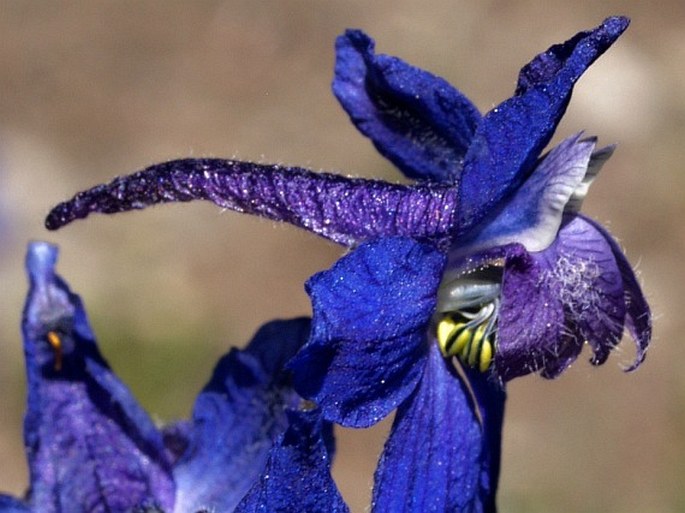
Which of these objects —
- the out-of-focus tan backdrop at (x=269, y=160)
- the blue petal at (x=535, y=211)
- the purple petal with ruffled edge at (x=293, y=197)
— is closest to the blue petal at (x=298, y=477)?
the purple petal with ruffled edge at (x=293, y=197)

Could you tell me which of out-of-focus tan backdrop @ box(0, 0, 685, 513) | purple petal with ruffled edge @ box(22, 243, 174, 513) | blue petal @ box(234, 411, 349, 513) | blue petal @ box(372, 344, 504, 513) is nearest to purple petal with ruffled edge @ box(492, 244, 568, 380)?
blue petal @ box(372, 344, 504, 513)

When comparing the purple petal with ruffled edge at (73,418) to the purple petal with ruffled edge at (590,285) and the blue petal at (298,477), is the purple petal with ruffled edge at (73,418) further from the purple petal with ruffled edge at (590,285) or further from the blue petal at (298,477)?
the purple petal with ruffled edge at (590,285)

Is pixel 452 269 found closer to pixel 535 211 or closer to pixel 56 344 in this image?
pixel 535 211

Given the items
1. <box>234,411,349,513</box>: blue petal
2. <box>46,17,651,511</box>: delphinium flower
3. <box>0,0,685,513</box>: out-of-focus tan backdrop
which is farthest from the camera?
<box>0,0,685,513</box>: out-of-focus tan backdrop

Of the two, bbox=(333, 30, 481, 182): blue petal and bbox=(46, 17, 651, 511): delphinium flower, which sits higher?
bbox=(333, 30, 481, 182): blue petal

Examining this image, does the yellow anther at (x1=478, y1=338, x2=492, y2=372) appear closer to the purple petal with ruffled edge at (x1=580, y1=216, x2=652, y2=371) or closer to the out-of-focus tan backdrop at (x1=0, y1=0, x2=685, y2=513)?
the purple petal with ruffled edge at (x1=580, y1=216, x2=652, y2=371)

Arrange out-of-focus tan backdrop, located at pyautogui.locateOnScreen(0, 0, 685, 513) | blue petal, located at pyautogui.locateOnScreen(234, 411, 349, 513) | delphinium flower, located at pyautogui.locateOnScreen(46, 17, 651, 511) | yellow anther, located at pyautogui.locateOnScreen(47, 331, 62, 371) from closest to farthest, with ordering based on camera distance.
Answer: blue petal, located at pyautogui.locateOnScreen(234, 411, 349, 513)
delphinium flower, located at pyautogui.locateOnScreen(46, 17, 651, 511)
yellow anther, located at pyautogui.locateOnScreen(47, 331, 62, 371)
out-of-focus tan backdrop, located at pyautogui.locateOnScreen(0, 0, 685, 513)
